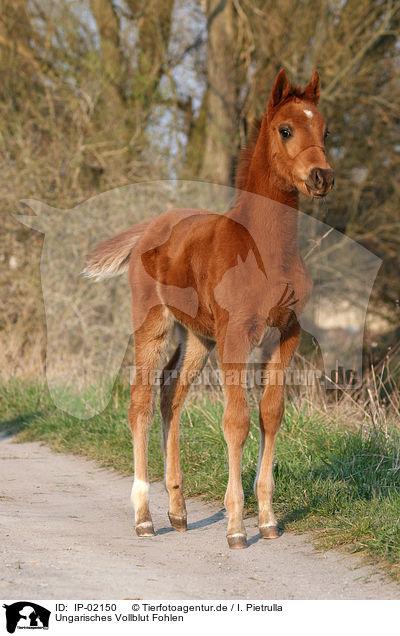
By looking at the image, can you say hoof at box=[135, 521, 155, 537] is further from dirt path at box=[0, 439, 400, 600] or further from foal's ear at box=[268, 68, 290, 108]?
foal's ear at box=[268, 68, 290, 108]

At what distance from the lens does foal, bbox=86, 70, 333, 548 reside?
4262 mm

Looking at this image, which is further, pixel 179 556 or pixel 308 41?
pixel 308 41

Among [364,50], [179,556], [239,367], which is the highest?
[364,50]

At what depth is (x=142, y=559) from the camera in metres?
4.04

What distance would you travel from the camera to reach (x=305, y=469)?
17.0 ft

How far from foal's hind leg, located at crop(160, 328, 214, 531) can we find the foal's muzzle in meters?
1.66

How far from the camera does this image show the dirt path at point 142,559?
3.46 metres

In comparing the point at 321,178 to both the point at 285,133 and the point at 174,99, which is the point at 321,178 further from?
the point at 174,99

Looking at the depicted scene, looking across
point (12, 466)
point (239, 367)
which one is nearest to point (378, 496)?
point (239, 367)

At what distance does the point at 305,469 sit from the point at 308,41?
33.1ft

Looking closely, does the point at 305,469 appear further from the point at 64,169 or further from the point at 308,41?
the point at 308,41
